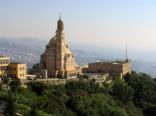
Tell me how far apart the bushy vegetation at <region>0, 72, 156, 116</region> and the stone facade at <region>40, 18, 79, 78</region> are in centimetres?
396

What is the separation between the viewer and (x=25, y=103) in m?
41.1

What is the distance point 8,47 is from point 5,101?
159m

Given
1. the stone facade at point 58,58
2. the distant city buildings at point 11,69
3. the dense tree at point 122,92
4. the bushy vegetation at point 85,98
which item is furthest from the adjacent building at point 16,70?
the dense tree at point 122,92

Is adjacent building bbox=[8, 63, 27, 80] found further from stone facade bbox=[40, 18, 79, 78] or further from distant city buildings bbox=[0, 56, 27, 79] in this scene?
stone facade bbox=[40, 18, 79, 78]

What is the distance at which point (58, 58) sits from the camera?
57531mm

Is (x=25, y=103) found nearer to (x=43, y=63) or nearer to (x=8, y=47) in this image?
(x=43, y=63)

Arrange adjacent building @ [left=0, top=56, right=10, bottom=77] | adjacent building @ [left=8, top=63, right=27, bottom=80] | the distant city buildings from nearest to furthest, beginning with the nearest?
1. adjacent building @ [left=0, top=56, right=10, bottom=77]
2. the distant city buildings
3. adjacent building @ [left=8, top=63, right=27, bottom=80]

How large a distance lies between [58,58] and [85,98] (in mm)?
9513

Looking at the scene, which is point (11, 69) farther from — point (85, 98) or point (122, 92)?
point (122, 92)

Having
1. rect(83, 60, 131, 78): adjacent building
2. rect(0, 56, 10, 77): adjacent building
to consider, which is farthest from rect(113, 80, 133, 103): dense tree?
rect(0, 56, 10, 77): adjacent building

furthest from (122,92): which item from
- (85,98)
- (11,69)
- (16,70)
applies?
(11,69)

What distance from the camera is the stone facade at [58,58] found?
5741 centimetres

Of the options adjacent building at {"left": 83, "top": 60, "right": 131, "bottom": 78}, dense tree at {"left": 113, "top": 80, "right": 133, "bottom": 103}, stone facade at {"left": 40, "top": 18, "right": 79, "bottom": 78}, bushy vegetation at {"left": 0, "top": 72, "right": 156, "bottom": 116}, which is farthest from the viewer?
adjacent building at {"left": 83, "top": 60, "right": 131, "bottom": 78}

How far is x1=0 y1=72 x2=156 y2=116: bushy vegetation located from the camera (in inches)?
1610
